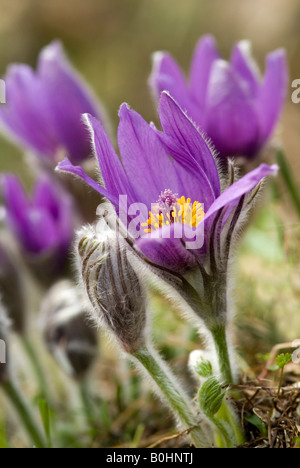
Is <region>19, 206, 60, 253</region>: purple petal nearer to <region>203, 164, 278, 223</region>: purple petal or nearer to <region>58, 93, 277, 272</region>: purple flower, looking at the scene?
<region>58, 93, 277, 272</region>: purple flower

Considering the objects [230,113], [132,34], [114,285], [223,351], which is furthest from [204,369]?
[132,34]

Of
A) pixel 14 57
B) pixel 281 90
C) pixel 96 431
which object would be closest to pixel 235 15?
pixel 14 57

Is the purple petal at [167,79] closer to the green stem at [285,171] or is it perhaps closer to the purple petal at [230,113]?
the purple petal at [230,113]

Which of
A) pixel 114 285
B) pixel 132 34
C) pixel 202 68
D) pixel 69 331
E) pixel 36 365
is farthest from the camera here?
pixel 132 34

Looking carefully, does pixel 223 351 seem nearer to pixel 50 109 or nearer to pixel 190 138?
pixel 190 138

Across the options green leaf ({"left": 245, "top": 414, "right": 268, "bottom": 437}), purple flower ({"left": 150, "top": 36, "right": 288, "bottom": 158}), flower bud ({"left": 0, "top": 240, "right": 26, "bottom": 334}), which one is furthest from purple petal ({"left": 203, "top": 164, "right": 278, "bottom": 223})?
flower bud ({"left": 0, "top": 240, "right": 26, "bottom": 334})

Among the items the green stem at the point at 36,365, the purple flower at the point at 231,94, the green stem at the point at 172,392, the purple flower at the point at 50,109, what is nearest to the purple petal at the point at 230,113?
the purple flower at the point at 231,94
